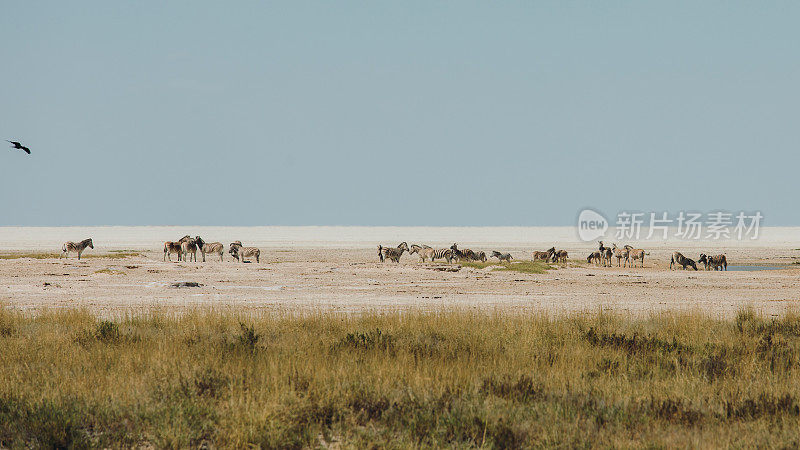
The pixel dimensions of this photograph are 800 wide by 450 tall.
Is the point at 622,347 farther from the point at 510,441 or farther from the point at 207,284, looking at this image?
the point at 207,284

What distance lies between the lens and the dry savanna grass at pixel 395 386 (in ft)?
22.0

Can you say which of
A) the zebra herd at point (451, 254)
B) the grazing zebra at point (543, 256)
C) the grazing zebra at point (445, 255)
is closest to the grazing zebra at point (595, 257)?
the zebra herd at point (451, 254)

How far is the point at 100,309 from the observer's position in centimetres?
1658

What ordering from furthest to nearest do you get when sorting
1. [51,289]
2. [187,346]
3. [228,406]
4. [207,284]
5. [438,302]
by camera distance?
[207,284] < [51,289] < [438,302] < [187,346] < [228,406]

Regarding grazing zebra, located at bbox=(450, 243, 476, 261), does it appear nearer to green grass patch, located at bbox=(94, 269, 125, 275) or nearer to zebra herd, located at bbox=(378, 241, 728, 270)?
zebra herd, located at bbox=(378, 241, 728, 270)

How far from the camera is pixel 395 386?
8.06m

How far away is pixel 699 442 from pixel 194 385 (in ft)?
15.6

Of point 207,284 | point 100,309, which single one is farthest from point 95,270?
point 100,309

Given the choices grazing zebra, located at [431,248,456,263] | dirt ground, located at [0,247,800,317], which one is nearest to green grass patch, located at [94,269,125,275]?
dirt ground, located at [0,247,800,317]

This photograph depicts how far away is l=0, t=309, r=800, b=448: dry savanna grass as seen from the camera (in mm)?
6691

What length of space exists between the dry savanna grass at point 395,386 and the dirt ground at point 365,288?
379cm

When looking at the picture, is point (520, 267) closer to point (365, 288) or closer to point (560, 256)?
point (365, 288)

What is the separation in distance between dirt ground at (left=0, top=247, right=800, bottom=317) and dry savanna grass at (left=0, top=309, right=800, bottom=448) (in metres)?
3.79

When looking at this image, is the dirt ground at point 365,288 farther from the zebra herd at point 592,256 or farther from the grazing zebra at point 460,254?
the grazing zebra at point 460,254
